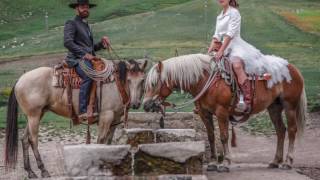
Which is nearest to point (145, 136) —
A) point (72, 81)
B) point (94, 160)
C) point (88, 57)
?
point (72, 81)

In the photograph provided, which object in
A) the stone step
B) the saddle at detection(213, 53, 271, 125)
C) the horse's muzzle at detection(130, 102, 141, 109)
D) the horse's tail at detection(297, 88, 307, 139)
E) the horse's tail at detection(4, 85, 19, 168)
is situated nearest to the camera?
the horse's muzzle at detection(130, 102, 141, 109)

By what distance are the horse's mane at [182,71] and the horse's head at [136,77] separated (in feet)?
0.75

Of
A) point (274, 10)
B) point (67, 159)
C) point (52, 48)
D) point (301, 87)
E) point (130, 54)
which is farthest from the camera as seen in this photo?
point (274, 10)

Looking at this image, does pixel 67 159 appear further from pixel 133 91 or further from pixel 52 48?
pixel 52 48

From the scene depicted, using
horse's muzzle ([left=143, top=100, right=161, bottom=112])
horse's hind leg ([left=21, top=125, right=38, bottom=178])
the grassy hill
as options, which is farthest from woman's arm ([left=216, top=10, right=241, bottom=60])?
the grassy hill

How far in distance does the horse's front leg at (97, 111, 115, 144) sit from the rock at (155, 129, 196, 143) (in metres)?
0.81

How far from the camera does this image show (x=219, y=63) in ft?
Result: 32.9

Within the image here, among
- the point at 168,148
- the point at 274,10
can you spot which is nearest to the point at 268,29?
the point at 274,10

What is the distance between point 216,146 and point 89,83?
2.53 meters

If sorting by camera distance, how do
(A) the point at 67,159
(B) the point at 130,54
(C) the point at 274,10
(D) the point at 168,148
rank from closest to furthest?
(A) the point at 67,159, (D) the point at 168,148, (B) the point at 130,54, (C) the point at 274,10

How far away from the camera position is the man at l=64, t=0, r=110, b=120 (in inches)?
397

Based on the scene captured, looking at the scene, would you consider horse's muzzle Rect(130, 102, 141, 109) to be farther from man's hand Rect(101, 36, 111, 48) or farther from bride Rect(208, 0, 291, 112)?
bride Rect(208, 0, 291, 112)

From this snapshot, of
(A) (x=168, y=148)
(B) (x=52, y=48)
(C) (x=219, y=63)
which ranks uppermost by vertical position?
(C) (x=219, y=63)

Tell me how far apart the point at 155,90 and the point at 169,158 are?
1.64 m
